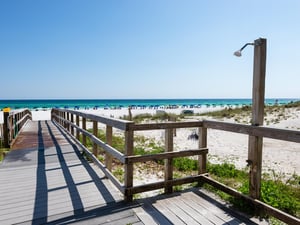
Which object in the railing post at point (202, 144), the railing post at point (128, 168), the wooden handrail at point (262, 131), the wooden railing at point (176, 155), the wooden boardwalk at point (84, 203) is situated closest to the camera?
the wooden handrail at point (262, 131)

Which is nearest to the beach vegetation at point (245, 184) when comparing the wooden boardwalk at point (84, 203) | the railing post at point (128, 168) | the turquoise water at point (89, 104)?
the wooden boardwalk at point (84, 203)

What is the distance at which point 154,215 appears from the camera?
2908mm

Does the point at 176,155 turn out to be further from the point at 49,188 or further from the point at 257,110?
the point at 49,188

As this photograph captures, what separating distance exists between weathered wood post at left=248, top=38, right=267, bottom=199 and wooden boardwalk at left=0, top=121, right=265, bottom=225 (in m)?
0.48

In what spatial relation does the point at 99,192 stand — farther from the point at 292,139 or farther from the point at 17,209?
the point at 292,139

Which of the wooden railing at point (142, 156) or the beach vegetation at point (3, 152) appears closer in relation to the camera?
the wooden railing at point (142, 156)

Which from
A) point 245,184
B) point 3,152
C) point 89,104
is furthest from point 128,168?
point 89,104

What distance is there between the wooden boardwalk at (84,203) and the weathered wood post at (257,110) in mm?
Answer: 484

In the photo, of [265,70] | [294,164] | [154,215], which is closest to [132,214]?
[154,215]

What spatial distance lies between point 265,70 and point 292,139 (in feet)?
3.05

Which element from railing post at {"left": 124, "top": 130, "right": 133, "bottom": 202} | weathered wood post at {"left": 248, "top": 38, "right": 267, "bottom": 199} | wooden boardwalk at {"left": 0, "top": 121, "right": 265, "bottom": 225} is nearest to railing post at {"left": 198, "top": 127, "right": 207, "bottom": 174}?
wooden boardwalk at {"left": 0, "top": 121, "right": 265, "bottom": 225}

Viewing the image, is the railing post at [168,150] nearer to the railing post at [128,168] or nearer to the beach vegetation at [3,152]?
the railing post at [128,168]

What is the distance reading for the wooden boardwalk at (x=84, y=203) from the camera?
281cm

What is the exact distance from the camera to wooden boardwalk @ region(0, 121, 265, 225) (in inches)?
111
